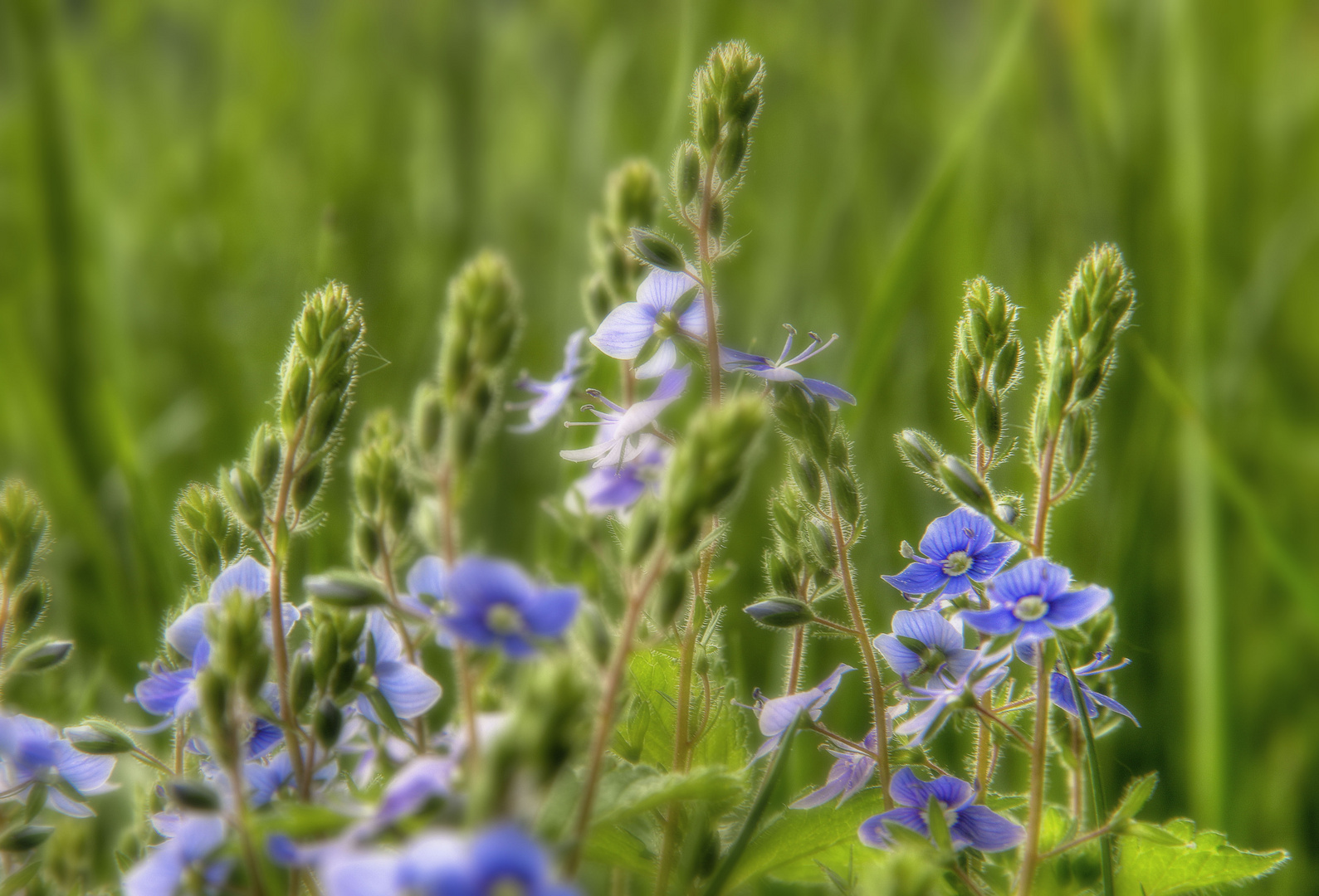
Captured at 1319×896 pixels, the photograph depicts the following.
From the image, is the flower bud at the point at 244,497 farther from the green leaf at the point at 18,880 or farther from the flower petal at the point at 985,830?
the flower petal at the point at 985,830

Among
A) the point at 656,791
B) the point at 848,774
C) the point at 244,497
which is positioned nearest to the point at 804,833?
the point at 848,774

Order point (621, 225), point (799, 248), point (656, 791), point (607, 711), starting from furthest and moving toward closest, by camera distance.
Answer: point (799, 248) < point (621, 225) < point (656, 791) < point (607, 711)

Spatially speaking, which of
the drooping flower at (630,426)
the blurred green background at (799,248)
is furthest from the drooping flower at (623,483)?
the blurred green background at (799,248)

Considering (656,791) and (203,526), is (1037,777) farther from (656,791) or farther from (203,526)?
(203,526)

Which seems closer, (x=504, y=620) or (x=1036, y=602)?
(x=504, y=620)

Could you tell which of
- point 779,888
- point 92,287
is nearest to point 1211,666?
point 779,888

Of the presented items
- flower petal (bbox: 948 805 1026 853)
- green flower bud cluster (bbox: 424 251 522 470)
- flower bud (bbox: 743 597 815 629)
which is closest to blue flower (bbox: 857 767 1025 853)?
flower petal (bbox: 948 805 1026 853)

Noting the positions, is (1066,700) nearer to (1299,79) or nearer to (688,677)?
(688,677)
